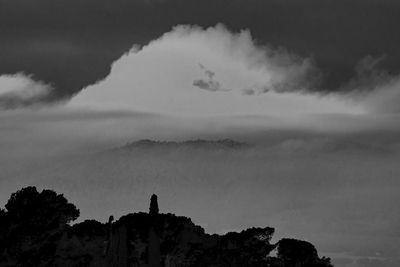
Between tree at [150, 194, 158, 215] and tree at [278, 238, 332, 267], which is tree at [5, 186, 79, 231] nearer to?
tree at [150, 194, 158, 215]

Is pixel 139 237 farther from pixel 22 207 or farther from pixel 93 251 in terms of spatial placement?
pixel 22 207

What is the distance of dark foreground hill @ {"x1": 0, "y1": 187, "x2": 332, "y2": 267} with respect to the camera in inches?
5359

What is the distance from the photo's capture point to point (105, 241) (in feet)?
500

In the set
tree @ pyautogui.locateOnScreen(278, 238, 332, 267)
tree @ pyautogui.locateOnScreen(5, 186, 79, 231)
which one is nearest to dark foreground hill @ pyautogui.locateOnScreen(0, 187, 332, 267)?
tree @ pyautogui.locateOnScreen(5, 186, 79, 231)

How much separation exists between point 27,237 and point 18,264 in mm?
4632

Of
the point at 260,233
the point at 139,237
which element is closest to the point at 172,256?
the point at 139,237

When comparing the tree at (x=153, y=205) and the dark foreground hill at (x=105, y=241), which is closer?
the tree at (x=153, y=205)

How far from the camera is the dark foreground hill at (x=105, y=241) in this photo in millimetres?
136125

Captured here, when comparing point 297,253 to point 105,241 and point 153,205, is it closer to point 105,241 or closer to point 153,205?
point 105,241

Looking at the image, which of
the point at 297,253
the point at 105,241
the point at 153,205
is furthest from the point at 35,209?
the point at 297,253

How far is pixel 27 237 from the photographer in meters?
139

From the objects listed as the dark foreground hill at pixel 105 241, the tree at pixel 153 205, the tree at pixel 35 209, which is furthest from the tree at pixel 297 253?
the tree at pixel 153 205

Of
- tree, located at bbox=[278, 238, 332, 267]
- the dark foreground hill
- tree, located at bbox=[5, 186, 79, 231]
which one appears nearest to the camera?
the dark foreground hill

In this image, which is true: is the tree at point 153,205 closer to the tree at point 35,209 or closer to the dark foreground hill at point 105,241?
the dark foreground hill at point 105,241
